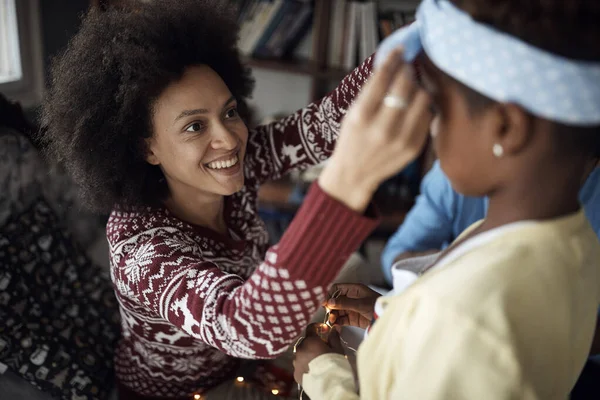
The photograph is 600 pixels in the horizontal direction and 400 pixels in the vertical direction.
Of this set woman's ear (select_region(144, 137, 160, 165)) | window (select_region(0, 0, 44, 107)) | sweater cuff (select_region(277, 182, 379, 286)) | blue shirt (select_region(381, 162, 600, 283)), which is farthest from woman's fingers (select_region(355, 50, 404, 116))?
window (select_region(0, 0, 44, 107))

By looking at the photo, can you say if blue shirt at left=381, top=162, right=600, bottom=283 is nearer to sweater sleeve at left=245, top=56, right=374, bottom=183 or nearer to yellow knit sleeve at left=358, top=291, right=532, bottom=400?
sweater sleeve at left=245, top=56, right=374, bottom=183

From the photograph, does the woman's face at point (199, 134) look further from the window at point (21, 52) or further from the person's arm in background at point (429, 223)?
the window at point (21, 52)

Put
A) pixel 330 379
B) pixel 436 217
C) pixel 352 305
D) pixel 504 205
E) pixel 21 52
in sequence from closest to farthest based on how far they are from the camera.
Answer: pixel 504 205 → pixel 330 379 → pixel 352 305 → pixel 436 217 → pixel 21 52

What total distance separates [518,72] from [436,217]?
3.74ft

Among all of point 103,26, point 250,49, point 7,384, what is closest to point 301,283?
point 103,26

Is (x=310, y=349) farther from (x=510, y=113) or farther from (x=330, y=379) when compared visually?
(x=510, y=113)

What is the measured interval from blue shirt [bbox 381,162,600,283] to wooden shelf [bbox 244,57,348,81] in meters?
0.86

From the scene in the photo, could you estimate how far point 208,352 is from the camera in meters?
1.26

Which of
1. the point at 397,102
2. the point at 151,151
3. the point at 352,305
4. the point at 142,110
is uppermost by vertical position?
the point at 397,102

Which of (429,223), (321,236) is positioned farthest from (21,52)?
(321,236)

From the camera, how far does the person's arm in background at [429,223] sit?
1.63m

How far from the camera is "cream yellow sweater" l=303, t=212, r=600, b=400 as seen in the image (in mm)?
573

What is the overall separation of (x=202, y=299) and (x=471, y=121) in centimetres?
49

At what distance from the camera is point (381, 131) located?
609 mm
